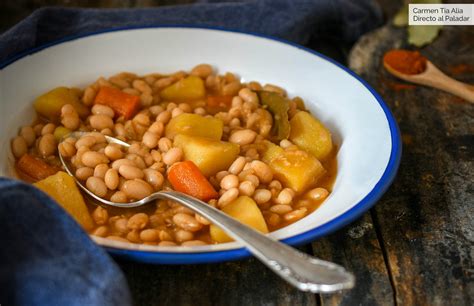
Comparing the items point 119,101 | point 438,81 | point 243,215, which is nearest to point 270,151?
point 243,215

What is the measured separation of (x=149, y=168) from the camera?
86.5 inches

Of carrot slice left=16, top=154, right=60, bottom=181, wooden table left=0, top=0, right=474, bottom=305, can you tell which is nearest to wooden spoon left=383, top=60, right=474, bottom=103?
wooden table left=0, top=0, right=474, bottom=305

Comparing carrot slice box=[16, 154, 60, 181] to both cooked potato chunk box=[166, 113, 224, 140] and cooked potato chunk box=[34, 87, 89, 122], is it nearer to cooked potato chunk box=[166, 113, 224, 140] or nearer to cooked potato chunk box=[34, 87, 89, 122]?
cooked potato chunk box=[34, 87, 89, 122]

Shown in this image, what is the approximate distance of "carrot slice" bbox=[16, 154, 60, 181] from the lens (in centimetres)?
221

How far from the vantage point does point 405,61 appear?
306cm

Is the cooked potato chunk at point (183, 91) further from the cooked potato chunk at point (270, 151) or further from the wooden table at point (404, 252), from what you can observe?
the wooden table at point (404, 252)

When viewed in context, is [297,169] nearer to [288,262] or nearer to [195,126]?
[195,126]

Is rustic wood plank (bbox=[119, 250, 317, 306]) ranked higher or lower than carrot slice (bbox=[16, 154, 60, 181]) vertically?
lower

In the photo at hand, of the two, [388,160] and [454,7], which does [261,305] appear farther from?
[454,7]

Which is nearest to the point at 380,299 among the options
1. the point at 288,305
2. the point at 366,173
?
the point at 288,305

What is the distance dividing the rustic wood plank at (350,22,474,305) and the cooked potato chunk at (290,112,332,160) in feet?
0.93

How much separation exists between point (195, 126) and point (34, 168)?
0.59 m

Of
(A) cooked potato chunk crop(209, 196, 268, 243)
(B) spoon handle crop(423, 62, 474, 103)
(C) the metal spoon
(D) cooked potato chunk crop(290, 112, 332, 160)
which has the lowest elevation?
(B) spoon handle crop(423, 62, 474, 103)

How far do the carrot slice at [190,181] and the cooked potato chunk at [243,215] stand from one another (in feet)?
0.32
